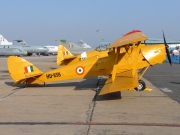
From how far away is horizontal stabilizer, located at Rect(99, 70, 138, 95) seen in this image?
374 inches

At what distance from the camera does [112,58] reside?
12656 millimetres

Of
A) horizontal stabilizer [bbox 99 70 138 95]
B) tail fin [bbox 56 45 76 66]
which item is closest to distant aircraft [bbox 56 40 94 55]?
tail fin [bbox 56 45 76 66]

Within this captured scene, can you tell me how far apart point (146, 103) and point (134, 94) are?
5.74 ft

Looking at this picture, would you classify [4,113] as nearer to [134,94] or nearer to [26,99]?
[26,99]

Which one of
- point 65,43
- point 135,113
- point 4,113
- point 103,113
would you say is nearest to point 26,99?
point 4,113

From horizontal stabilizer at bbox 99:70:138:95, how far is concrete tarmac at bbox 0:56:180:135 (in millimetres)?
379

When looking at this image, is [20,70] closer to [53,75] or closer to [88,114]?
[53,75]

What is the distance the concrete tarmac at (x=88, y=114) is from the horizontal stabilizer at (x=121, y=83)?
379 mm

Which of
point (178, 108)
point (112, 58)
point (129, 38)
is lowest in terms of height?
point (178, 108)

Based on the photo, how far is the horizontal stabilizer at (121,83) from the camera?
9.50m

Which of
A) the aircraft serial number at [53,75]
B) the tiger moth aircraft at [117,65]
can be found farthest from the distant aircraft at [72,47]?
the aircraft serial number at [53,75]

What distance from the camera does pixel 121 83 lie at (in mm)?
10047

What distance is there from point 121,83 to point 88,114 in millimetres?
2554

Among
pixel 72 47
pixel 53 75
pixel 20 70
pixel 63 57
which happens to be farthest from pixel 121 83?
pixel 72 47
